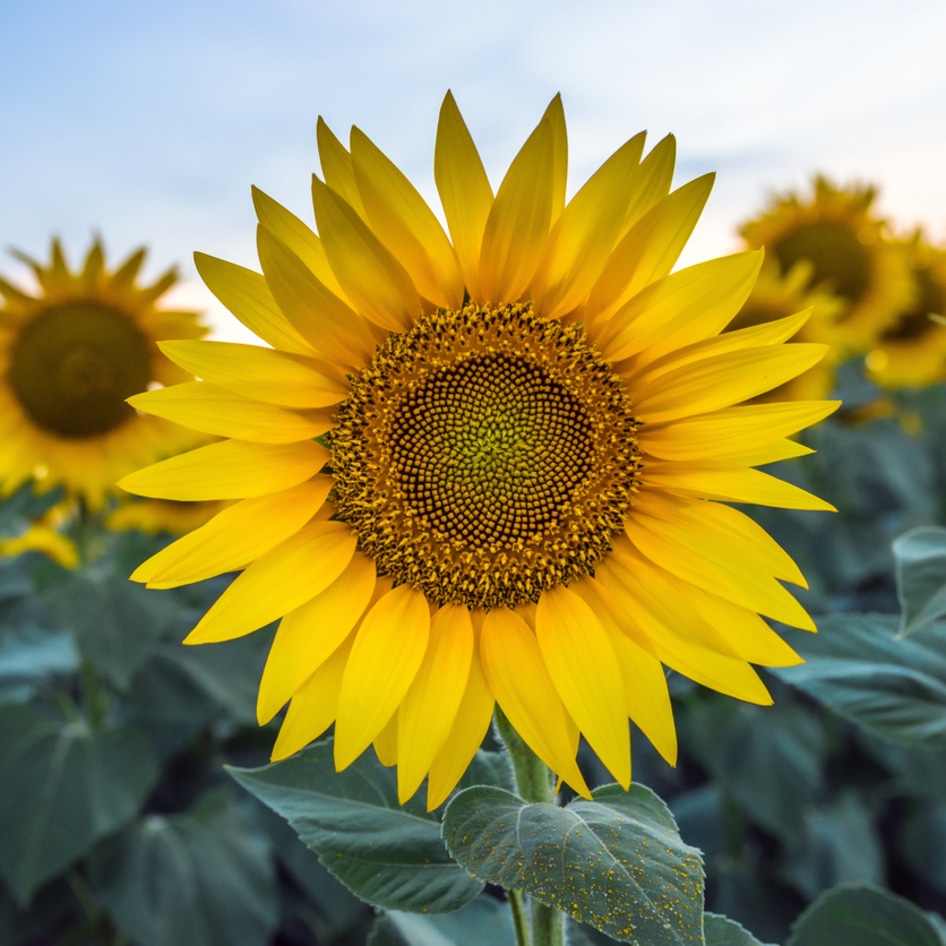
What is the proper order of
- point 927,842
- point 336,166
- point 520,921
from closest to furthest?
point 336,166, point 520,921, point 927,842

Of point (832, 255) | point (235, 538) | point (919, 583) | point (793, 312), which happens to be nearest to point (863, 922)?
point (919, 583)

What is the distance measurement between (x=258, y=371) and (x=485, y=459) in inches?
11.1

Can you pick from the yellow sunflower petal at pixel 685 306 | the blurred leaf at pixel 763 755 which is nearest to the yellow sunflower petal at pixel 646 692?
the yellow sunflower petal at pixel 685 306

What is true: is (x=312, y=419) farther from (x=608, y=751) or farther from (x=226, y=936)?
(x=226, y=936)

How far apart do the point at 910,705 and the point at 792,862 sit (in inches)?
66.6

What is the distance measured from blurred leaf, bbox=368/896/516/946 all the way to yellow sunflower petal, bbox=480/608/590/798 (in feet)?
1.36

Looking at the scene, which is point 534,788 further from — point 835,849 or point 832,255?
point 832,255

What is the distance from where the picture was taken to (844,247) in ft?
14.9

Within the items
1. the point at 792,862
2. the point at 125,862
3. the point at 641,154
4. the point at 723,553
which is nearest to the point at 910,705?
the point at 723,553

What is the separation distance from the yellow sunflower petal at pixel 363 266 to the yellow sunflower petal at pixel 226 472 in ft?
0.60

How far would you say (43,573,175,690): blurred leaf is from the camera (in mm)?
2701

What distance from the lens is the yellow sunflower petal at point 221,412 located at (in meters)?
1.11

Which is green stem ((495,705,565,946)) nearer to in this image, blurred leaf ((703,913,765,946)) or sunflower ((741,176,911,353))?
blurred leaf ((703,913,765,946))

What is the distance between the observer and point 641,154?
1.08 metres
